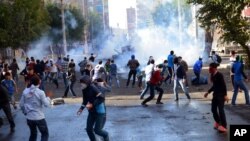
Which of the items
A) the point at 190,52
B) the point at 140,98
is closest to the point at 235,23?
the point at 140,98

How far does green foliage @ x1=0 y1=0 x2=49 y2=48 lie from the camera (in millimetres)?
38234

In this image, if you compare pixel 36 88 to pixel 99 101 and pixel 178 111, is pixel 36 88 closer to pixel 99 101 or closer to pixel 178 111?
pixel 99 101

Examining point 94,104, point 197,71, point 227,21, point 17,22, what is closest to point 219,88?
point 94,104

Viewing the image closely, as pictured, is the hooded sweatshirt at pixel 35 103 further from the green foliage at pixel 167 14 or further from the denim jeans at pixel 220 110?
the green foliage at pixel 167 14

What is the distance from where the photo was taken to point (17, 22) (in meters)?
40.0

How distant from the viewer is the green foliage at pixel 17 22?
125ft

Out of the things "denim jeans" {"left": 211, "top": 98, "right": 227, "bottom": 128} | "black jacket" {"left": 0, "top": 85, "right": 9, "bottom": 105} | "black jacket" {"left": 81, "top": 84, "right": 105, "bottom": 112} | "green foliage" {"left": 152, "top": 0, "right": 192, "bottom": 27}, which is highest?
"green foliage" {"left": 152, "top": 0, "right": 192, "bottom": 27}

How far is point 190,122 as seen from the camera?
14633 millimetres

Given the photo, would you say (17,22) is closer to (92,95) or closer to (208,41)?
(208,41)

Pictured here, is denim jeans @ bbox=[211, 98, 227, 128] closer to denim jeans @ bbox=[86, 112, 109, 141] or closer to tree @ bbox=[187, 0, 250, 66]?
denim jeans @ bbox=[86, 112, 109, 141]

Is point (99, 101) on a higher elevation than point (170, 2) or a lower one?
lower

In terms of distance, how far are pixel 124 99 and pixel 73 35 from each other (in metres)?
54.6

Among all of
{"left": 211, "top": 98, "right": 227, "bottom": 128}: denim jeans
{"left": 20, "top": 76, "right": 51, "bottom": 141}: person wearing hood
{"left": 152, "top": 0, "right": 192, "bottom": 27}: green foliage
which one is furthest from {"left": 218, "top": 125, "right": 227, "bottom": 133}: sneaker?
{"left": 152, "top": 0, "right": 192, "bottom": 27}: green foliage

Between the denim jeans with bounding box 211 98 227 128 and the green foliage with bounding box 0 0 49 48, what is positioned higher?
the green foliage with bounding box 0 0 49 48
